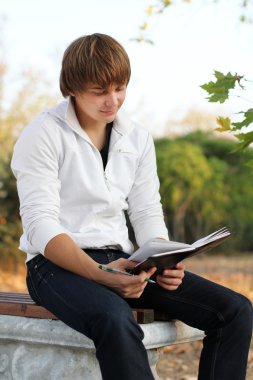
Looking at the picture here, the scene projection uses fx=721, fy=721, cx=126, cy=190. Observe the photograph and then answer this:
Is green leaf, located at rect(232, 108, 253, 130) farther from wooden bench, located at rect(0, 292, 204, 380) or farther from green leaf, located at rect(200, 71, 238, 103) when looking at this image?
wooden bench, located at rect(0, 292, 204, 380)

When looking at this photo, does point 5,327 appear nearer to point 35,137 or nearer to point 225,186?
point 35,137

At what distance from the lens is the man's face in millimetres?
2717

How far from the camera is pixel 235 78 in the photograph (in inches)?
102

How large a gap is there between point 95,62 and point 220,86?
0.47m

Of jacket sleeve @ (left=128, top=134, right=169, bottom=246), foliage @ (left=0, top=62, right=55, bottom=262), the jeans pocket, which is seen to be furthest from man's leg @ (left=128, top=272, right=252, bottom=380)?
foliage @ (left=0, top=62, right=55, bottom=262)

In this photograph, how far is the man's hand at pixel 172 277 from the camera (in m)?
2.66

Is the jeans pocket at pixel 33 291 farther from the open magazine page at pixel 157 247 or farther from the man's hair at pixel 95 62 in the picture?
the man's hair at pixel 95 62

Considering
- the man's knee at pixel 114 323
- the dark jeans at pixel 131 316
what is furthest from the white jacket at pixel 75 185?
the man's knee at pixel 114 323

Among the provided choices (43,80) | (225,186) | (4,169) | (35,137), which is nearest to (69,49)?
(35,137)

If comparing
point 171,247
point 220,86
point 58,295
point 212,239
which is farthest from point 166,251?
point 220,86

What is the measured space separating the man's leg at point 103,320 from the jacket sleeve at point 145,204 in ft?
1.81

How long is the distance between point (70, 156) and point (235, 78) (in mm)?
696

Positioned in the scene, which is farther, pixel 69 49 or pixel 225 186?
pixel 225 186

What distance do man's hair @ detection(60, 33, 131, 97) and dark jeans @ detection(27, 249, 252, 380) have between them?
0.66m
